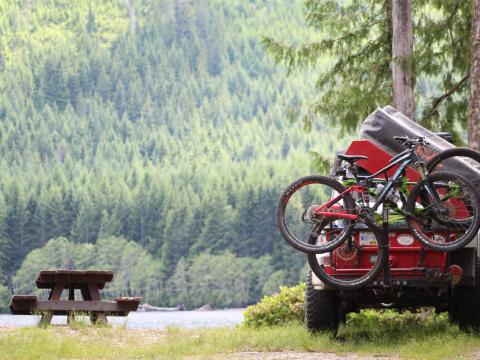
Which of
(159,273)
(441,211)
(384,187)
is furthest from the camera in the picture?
(159,273)

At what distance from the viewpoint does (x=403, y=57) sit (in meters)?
17.0

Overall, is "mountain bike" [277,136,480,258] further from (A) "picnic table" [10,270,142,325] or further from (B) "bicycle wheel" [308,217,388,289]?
(A) "picnic table" [10,270,142,325]

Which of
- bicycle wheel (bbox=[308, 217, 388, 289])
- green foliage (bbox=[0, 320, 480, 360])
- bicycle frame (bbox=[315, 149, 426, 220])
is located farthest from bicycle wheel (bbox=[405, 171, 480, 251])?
green foliage (bbox=[0, 320, 480, 360])

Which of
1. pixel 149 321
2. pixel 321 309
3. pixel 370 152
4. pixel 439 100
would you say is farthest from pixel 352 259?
pixel 149 321

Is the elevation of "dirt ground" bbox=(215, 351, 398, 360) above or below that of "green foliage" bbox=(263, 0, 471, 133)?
below

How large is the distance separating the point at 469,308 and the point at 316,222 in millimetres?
2025

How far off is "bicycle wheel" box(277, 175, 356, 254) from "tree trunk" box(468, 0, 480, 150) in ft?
10.9

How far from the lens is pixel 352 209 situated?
9.62m

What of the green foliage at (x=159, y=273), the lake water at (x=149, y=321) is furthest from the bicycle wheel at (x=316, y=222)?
the green foliage at (x=159, y=273)

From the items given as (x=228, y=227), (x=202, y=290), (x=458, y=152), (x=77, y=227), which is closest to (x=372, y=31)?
(x=458, y=152)

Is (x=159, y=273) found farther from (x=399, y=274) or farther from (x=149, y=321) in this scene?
(x=399, y=274)

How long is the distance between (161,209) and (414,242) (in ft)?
522

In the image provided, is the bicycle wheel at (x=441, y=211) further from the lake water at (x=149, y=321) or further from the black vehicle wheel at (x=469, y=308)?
the lake water at (x=149, y=321)

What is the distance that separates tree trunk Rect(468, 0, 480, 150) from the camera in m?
12.4
